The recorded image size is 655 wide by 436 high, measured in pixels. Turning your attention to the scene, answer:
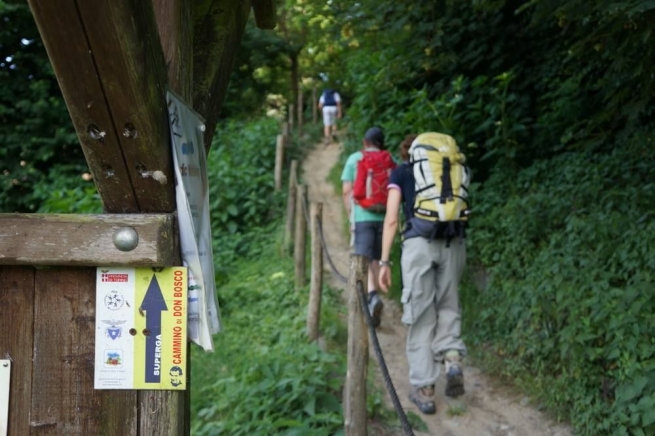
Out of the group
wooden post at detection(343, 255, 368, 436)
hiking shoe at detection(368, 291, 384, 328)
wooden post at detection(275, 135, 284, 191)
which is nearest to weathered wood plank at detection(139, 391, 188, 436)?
wooden post at detection(343, 255, 368, 436)

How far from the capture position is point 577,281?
5168mm

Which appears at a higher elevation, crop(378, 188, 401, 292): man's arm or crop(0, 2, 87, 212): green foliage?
crop(0, 2, 87, 212): green foliage

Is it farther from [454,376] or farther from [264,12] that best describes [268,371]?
[264,12]

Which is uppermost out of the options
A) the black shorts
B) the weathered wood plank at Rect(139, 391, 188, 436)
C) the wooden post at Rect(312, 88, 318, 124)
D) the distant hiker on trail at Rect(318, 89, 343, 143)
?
the wooden post at Rect(312, 88, 318, 124)

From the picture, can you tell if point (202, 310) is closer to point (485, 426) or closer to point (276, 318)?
point (485, 426)

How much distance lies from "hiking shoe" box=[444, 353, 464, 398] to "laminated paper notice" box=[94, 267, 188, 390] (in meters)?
3.37

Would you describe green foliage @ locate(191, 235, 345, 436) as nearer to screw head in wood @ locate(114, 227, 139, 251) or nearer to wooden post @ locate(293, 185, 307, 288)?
wooden post @ locate(293, 185, 307, 288)

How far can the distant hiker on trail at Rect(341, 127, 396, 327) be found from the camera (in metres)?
6.14

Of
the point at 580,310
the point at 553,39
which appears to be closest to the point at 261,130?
the point at 553,39

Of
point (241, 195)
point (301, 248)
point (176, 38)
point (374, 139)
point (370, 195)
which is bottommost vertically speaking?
point (176, 38)

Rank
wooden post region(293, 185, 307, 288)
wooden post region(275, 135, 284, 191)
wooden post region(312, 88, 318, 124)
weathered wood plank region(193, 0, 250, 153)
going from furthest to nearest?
wooden post region(312, 88, 318, 124) → wooden post region(275, 135, 284, 191) → wooden post region(293, 185, 307, 288) → weathered wood plank region(193, 0, 250, 153)

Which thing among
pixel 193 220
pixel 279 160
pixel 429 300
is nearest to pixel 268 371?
pixel 429 300

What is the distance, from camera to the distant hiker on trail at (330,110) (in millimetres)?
18000

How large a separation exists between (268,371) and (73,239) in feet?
11.6
